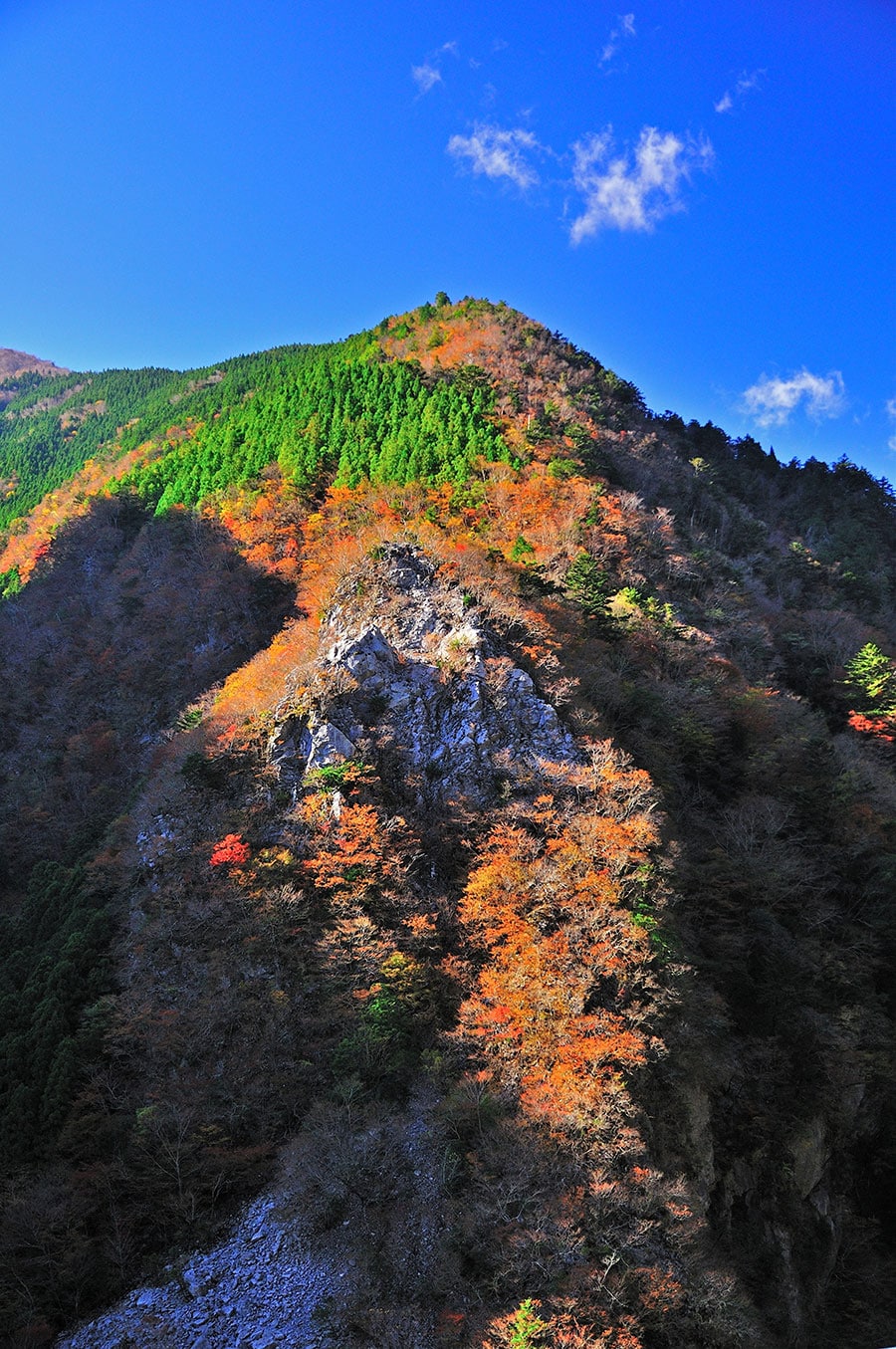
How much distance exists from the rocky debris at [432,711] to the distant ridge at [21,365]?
147848mm

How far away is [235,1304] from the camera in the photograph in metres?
16.8

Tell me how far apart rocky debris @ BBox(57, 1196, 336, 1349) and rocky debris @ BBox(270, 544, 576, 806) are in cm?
1502

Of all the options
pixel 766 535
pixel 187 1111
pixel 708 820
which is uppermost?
pixel 766 535

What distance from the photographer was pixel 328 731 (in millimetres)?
27516

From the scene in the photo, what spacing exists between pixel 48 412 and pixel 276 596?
300 feet

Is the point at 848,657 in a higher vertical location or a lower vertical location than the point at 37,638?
higher

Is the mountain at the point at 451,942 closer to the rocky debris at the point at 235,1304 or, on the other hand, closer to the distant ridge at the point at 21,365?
the rocky debris at the point at 235,1304

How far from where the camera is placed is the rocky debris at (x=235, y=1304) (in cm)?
1605

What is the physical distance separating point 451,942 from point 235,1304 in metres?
11.6

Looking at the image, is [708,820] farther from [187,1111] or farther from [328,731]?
[187,1111]

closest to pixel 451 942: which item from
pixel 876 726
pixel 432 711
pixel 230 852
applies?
pixel 230 852

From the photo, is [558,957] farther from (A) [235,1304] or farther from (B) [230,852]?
(B) [230,852]

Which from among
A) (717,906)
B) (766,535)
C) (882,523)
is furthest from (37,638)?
(882,523)

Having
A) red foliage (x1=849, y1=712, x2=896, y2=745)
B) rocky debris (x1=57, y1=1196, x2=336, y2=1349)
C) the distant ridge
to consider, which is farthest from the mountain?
the distant ridge
